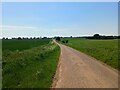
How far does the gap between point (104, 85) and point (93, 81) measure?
4.33 ft

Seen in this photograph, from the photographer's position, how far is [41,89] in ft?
38.7

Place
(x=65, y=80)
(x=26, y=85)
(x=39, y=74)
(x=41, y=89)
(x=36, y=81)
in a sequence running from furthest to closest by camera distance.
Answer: (x=39, y=74) → (x=65, y=80) → (x=36, y=81) → (x=26, y=85) → (x=41, y=89)

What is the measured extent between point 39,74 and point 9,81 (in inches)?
91.1

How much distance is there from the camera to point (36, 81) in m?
A: 13.6

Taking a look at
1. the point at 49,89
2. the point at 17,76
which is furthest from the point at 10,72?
the point at 49,89

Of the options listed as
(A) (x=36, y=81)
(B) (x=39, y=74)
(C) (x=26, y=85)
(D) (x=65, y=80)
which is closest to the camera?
(C) (x=26, y=85)

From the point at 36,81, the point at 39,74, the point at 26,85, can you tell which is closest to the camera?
the point at 26,85

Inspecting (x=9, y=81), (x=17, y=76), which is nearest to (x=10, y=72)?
(x=17, y=76)

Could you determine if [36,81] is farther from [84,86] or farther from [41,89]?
[84,86]

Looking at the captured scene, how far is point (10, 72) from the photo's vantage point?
54.9ft

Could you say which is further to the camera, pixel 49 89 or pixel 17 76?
pixel 17 76

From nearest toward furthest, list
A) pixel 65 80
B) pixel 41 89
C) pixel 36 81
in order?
pixel 41 89 → pixel 36 81 → pixel 65 80

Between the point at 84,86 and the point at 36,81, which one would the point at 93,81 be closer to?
the point at 84,86

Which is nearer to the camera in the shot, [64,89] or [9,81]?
[64,89]
